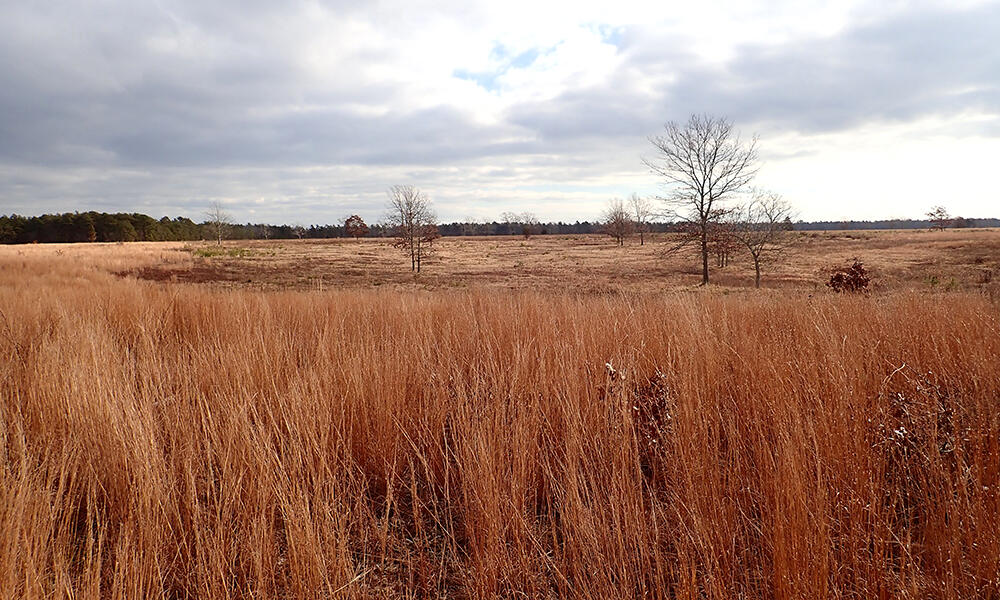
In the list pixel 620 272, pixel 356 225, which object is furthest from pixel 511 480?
pixel 356 225

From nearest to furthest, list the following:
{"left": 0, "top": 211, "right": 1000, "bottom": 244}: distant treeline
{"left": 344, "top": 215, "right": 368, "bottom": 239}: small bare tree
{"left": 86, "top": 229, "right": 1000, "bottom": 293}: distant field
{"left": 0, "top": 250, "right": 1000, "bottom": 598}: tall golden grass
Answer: {"left": 0, "top": 250, "right": 1000, "bottom": 598}: tall golden grass → {"left": 86, "top": 229, "right": 1000, "bottom": 293}: distant field → {"left": 0, "top": 211, "right": 1000, "bottom": 244}: distant treeline → {"left": 344, "top": 215, "right": 368, "bottom": 239}: small bare tree

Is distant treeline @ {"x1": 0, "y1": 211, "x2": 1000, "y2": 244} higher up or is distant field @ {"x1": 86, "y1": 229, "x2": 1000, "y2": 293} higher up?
distant treeline @ {"x1": 0, "y1": 211, "x2": 1000, "y2": 244}

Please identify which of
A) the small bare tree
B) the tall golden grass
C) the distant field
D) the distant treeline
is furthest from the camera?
the small bare tree

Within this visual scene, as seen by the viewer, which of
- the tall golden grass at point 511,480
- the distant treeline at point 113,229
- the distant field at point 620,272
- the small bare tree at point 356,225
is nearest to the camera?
the tall golden grass at point 511,480

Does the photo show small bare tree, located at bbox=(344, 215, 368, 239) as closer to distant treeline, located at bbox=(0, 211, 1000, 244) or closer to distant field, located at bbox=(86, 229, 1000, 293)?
distant treeline, located at bbox=(0, 211, 1000, 244)

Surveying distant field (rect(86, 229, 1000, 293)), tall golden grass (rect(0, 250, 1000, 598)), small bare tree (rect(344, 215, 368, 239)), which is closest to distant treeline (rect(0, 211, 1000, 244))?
small bare tree (rect(344, 215, 368, 239))

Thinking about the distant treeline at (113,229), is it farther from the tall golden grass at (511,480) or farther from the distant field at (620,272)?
the tall golden grass at (511,480)

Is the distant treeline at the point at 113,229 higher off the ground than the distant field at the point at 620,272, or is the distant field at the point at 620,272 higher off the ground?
the distant treeline at the point at 113,229

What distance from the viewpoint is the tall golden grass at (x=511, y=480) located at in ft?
5.83

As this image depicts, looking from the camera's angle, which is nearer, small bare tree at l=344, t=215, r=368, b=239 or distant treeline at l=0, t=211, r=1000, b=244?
distant treeline at l=0, t=211, r=1000, b=244

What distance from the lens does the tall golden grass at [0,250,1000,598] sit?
1.78m

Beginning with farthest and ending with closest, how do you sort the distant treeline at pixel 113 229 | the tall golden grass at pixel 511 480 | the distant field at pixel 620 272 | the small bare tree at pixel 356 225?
the small bare tree at pixel 356 225 < the distant treeline at pixel 113 229 < the distant field at pixel 620 272 < the tall golden grass at pixel 511 480

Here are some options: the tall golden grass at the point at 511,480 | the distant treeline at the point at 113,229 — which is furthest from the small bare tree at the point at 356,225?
the tall golden grass at the point at 511,480

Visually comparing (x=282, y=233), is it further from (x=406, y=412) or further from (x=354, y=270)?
(x=406, y=412)
